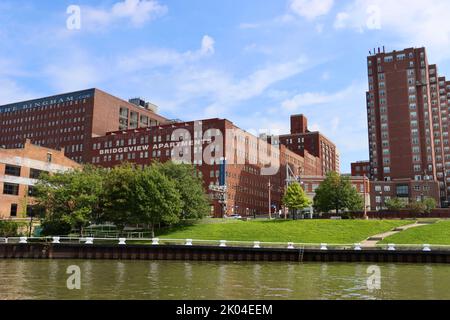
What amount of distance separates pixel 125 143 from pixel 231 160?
128 feet

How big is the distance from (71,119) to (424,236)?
139438 millimetres

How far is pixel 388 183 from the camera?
16238 centimetres

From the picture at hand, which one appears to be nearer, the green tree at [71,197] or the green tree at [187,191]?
the green tree at [71,197]

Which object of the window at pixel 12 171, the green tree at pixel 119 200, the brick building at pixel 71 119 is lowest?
the green tree at pixel 119 200

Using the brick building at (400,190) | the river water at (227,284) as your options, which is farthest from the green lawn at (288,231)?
the brick building at (400,190)

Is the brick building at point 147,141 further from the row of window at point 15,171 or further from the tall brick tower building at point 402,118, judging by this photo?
the row of window at point 15,171

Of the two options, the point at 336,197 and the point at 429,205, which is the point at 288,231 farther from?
the point at 429,205

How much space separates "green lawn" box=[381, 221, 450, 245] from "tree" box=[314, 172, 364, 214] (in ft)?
98.6

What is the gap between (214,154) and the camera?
134 meters

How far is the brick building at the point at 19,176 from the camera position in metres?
82.9

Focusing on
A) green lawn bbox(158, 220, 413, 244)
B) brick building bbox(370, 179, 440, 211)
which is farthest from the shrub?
brick building bbox(370, 179, 440, 211)

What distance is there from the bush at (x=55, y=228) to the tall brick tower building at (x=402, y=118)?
12985cm

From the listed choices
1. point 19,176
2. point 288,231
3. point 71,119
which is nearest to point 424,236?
point 288,231

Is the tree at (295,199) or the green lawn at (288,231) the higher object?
the tree at (295,199)
